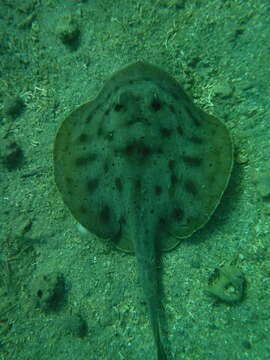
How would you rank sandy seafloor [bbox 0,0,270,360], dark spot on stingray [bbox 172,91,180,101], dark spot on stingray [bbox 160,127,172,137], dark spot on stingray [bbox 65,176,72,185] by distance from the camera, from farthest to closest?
dark spot on stingray [bbox 65,176,72,185] < dark spot on stingray [bbox 172,91,180,101] < dark spot on stingray [bbox 160,127,172,137] < sandy seafloor [bbox 0,0,270,360]

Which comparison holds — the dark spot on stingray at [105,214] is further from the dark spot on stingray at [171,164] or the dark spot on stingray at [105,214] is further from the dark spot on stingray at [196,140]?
the dark spot on stingray at [196,140]

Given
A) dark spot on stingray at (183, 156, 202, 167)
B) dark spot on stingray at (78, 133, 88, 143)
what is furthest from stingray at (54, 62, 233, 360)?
dark spot on stingray at (78, 133, 88, 143)

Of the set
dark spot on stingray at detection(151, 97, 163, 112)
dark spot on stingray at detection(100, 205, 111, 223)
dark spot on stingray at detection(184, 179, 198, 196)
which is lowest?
dark spot on stingray at detection(100, 205, 111, 223)

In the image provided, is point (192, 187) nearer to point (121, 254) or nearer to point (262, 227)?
point (262, 227)

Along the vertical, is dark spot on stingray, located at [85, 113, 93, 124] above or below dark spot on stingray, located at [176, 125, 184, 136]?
above

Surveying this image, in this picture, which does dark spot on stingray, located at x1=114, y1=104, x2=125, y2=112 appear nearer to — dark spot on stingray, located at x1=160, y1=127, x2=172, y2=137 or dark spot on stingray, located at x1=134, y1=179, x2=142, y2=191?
dark spot on stingray, located at x1=160, y1=127, x2=172, y2=137

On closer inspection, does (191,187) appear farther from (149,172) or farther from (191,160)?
(149,172)

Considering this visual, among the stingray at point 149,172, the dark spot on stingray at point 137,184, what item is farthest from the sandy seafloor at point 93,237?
the dark spot on stingray at point 137,184
